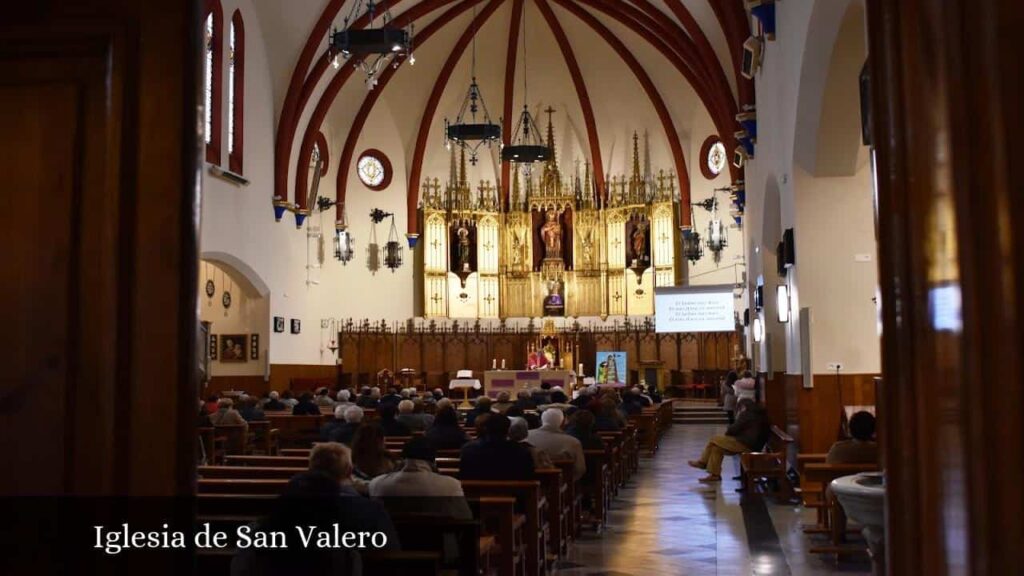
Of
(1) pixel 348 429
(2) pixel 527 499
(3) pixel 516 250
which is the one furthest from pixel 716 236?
(2) pixel 527 499

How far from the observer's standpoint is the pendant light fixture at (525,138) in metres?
22.4

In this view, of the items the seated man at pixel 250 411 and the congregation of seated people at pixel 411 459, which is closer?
the congregation of seated people at pixel 411 459

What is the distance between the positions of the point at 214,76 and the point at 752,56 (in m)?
10.4

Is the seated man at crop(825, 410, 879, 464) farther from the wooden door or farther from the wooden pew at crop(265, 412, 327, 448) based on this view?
the wooden pew at crop(265, 412, 327, 448)

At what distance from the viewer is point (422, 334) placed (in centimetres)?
2836

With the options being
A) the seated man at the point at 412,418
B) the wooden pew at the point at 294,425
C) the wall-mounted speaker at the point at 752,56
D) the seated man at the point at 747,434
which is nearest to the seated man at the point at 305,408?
the wooden pew at the point at 294,425

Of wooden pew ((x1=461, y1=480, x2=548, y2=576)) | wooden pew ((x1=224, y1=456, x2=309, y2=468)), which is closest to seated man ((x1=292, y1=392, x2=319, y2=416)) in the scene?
wooden pew ((x1=224, y1=456, x2=309, y2=468))

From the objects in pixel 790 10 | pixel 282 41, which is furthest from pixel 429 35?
pixel 790 10

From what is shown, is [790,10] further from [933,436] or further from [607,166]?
[607,166]

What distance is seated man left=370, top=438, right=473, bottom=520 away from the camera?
213 inches

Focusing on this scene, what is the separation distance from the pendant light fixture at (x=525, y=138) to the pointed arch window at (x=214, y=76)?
648 centimetres

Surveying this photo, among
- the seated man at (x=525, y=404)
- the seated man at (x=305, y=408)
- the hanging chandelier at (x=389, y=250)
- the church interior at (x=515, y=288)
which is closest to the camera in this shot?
the church interior at (x=515, y=288)

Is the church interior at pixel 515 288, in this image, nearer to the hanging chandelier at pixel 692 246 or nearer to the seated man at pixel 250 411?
the seated man at pixel 250 411

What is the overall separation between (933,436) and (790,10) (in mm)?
10249
